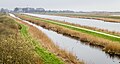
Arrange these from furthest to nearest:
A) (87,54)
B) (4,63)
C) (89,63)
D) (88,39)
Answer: (88,39) < (87,54) < (89,63) < (4,63)

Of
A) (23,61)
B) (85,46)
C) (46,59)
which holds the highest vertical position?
(23,61)

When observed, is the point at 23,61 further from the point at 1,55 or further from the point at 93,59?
the point at 93,59

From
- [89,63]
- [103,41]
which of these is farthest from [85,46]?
[89,63]

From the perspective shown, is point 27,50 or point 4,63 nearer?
point 4,63

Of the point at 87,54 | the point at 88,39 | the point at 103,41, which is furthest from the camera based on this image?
the point at 88,39

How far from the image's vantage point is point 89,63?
19234 mm

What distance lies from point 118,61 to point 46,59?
697 centimetres

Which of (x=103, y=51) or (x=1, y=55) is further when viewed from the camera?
(x=103, y=51)

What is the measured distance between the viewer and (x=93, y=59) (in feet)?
69.1

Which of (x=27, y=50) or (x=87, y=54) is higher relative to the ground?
(x=27, y=50)

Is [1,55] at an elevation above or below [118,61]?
above

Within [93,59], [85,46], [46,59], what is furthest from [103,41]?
[46,59]

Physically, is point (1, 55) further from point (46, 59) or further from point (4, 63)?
point (46, 59)

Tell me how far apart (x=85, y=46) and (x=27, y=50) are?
1630 cm
